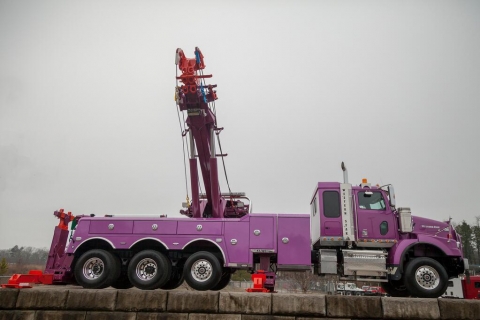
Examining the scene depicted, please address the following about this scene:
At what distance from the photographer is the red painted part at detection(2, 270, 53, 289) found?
8.86m

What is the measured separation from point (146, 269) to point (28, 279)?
295cm

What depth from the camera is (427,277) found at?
9.70m

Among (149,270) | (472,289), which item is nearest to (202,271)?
(149,270)

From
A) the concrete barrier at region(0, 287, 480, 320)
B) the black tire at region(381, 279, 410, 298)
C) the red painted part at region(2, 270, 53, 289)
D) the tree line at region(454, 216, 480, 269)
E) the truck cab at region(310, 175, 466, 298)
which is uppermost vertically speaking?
the tree line at region(454, 216, 480, 269)

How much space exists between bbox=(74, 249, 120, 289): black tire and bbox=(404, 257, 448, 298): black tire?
791 cm

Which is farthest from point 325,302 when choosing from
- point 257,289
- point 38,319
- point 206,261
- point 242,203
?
point 242,203

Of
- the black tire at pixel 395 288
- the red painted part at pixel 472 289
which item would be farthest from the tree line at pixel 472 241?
the black tire at pixel 395 288

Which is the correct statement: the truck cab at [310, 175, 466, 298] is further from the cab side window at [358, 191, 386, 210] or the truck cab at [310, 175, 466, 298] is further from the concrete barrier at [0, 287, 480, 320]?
the concrete barrier at [0, 287, 480, 320]

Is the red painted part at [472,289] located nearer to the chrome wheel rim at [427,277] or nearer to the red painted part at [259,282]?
the chrome wheel rim at [427,277]

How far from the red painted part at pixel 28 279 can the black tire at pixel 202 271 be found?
389 centimetres

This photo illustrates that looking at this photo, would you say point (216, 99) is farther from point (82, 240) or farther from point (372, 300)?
point (372, 300)

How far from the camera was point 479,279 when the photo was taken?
25.2m

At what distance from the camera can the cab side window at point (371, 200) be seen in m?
11.0

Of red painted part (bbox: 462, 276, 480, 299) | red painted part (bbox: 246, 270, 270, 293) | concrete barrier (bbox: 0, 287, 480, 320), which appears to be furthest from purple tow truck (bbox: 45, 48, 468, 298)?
red painted part (bbox: 462, 276, 480, 299)
